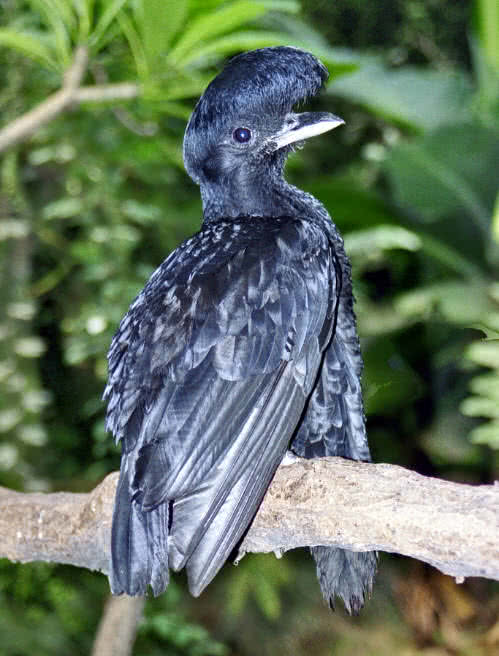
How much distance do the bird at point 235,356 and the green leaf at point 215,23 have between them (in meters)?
0.28

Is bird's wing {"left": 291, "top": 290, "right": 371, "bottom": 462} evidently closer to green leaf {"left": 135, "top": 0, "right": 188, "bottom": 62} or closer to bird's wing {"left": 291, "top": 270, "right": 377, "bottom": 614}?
bird's wing {"left": 291, "top": 270, "right": 377, "bottom": 614}

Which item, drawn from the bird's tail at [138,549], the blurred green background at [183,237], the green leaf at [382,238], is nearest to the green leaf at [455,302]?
the blurred green background at [183,237]

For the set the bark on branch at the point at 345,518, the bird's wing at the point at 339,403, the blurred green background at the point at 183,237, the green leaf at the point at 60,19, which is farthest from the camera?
the blurred green background at the point at 183,237

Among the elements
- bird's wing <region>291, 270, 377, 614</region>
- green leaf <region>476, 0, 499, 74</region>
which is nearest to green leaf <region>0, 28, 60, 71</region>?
bird's wing <region>291, 270, 377, 614</region>

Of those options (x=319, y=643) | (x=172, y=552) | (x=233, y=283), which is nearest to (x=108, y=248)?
(x=233, y=283)

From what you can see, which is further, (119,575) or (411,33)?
(411,33)

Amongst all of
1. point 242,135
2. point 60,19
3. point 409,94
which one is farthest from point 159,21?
point 409,94

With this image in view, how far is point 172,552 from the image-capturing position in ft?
4.14

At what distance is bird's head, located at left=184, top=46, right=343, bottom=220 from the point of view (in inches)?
58.6

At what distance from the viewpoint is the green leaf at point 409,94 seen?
3367mm

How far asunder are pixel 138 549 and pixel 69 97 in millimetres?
1040

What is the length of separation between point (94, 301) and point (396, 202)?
145cm

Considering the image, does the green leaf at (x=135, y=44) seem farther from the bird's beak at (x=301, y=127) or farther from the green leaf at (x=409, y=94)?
the green leaf at (x=409, y=94)

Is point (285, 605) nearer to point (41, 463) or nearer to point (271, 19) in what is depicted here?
point (41, 463)
